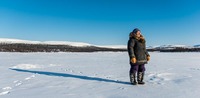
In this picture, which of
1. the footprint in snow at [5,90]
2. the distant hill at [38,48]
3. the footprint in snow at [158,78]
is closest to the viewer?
the footprint in snow at [5,90]

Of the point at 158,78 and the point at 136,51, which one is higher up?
the point at 136,51

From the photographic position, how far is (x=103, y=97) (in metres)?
6.07

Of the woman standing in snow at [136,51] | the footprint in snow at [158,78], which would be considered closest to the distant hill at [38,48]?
the footprint in snow at [158,78]

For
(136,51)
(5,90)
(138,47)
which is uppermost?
(138,47)

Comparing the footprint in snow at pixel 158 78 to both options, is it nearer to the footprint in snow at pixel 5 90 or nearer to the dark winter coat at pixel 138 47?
the dark winter coat at pixel 138 47

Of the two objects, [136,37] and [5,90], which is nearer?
[5,90]

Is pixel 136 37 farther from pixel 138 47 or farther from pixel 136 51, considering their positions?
pixel 136 51

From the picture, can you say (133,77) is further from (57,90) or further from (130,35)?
(57,90)

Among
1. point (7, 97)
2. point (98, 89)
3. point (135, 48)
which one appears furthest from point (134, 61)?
point (7, 97)

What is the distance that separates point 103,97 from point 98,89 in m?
1.09

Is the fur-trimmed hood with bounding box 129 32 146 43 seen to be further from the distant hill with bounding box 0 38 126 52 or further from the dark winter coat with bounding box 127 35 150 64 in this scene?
the distant hill with bounding box 0 38 126 52

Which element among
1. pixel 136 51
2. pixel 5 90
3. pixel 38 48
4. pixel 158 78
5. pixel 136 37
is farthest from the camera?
pixel 38 48

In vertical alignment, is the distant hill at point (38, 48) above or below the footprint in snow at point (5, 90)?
above

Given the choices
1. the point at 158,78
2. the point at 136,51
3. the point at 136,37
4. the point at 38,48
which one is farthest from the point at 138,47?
the point at 38,48
